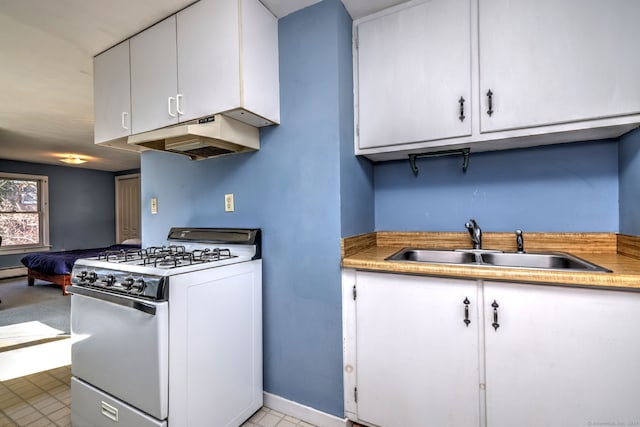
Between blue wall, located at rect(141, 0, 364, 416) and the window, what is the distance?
639 centimetres

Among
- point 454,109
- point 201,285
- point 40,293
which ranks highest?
point 454,109

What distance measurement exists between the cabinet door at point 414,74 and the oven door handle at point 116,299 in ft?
4.47

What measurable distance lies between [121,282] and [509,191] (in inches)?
82.9

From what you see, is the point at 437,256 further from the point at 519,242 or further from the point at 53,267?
the point at 53,267

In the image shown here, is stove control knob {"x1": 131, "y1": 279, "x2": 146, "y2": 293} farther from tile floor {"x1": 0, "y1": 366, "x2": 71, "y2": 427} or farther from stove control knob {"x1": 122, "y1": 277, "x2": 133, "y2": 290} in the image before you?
tile floor {"x1": 0, "y1": 366, "x2": 71, "y2": 427}

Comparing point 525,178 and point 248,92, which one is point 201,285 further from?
point 525,178

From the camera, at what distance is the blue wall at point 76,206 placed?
5.94 meters

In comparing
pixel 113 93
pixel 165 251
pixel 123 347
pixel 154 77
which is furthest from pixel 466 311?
pixel 113 93

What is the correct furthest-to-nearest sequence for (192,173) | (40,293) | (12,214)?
(12,214)
(40,293)
(192,173)

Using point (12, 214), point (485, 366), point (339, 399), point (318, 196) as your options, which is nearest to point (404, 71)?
point (318, 196)

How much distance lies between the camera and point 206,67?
1.55 meters

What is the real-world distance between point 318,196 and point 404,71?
835mm

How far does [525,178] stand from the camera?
172cm

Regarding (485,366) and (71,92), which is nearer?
(485,366)
